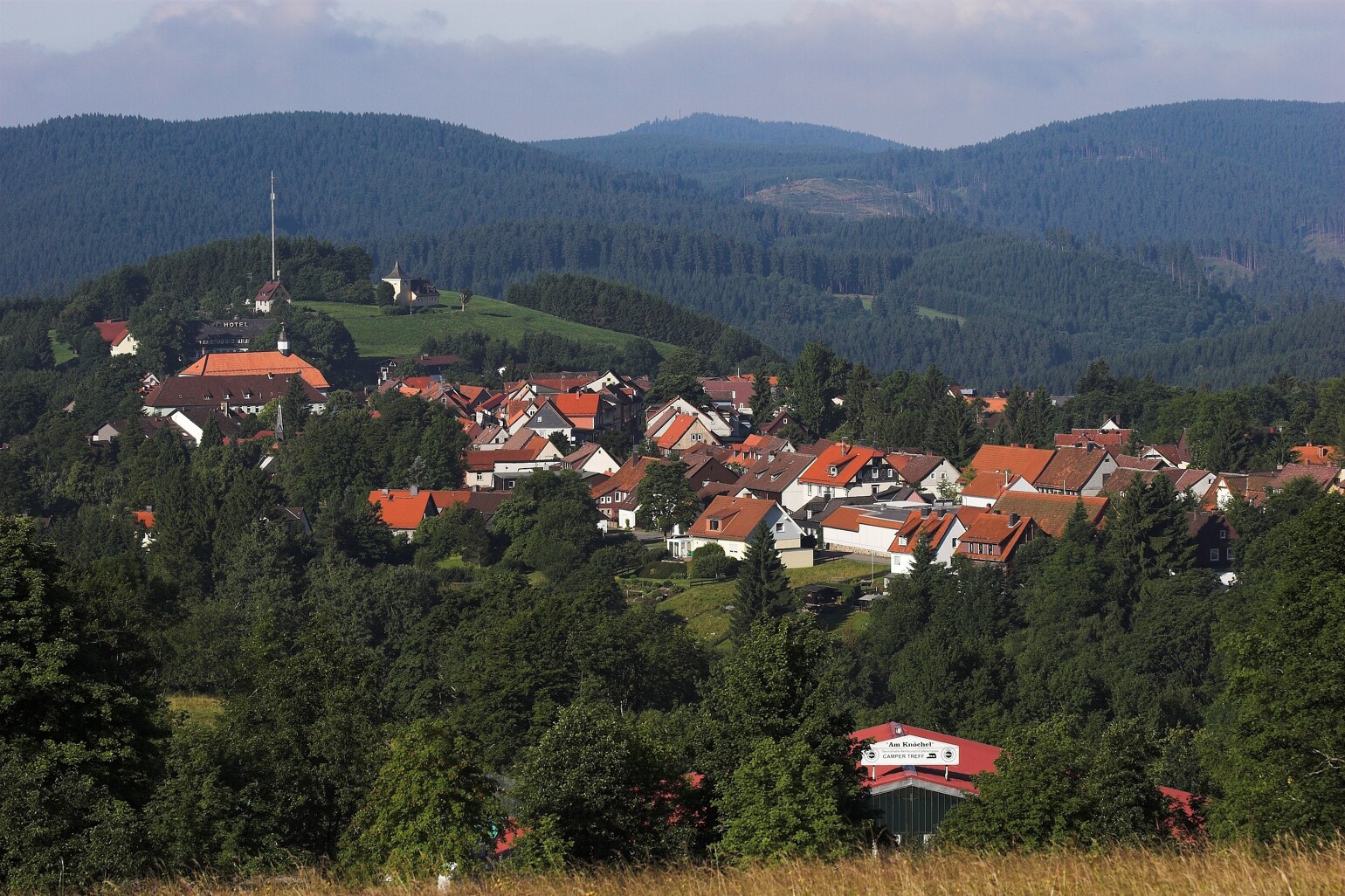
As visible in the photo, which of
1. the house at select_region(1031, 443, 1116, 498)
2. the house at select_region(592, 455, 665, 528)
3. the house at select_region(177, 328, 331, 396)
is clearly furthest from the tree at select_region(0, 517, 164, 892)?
the house at select_region(177, 328, 331, 396)

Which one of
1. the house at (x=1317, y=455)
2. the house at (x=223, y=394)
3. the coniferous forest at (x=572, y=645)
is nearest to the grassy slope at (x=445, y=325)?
the coniferous forest at (x=572, y=645)

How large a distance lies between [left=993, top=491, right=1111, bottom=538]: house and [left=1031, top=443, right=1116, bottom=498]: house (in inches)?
146

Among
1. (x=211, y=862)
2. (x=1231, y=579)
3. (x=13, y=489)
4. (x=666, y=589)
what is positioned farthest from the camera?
(x=13, y=489)

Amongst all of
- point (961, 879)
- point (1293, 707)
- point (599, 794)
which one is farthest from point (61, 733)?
point (1293, 707)

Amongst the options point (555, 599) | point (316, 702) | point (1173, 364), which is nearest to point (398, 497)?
point (555, 599)

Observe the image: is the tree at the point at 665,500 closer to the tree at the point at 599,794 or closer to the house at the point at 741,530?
the house at the point at 741,530

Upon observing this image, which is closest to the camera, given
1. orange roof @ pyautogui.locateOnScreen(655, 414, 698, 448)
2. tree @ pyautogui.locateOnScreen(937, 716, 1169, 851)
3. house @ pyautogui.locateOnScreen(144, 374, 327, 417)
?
tree @ pyautogui.locateOnScreen(937, 716, 1169, 851)

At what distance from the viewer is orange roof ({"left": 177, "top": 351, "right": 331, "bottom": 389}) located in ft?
316

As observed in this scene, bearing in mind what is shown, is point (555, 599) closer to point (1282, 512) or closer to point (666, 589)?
point (666, 589)

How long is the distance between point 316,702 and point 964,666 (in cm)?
1950

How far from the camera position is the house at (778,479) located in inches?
2506

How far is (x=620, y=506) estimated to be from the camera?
64.8 m

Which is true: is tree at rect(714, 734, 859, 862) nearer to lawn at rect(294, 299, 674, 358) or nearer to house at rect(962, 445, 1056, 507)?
house at rect(962, 445, 1056, 507)

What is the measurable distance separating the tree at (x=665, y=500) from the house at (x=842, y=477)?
13.7 feet
